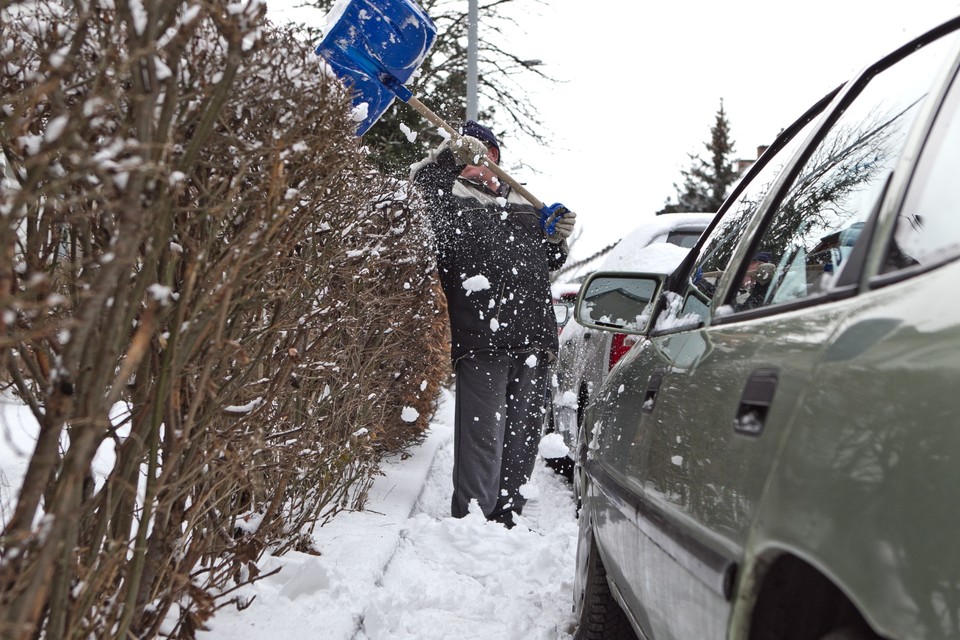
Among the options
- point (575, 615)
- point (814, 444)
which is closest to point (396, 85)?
point (575, 615)

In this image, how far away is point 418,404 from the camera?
20.3ft

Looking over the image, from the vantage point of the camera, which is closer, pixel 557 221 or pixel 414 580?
pixel 414 580

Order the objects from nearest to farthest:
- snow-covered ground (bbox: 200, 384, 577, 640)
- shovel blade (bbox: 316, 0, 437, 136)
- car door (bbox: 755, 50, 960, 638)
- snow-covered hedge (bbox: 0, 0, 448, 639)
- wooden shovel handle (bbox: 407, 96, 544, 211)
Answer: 1. car door (bbox: 755, 50, 960, 638)
2. snow-covered hedge (bbox: 0, 0, 448, 639)
3. snow-covered ground (bbox: 200, 384, 577, 640)
4. shovel blade (bbox: 316, 0, 437, 136)
5. wooden shovel handle (bbox: 407, 96, 544, 211)

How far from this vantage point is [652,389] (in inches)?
86.3

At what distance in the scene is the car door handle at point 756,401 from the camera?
53.9 inches

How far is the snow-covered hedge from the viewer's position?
4.87 feet

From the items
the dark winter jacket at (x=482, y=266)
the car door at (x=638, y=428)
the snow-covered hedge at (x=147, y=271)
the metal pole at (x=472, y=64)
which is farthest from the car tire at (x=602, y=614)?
the metal pole at (x=472, y=64)

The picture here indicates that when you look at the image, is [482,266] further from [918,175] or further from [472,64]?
[472,64]

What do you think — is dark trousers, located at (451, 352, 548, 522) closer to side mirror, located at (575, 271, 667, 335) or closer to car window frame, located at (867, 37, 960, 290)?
side mirror, located at (575, 271, 667, 335)

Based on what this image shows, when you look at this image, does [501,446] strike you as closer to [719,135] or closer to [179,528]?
[179,528]

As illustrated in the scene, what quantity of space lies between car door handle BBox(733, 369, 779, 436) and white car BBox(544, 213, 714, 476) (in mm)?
3409

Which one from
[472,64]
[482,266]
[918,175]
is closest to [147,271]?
[918,175]

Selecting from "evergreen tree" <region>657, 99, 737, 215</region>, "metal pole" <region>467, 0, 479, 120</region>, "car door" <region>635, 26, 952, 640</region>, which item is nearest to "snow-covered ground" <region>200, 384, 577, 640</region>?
"car door" <region>635, 26, 952, 640</region>

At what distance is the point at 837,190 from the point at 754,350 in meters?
0.45
